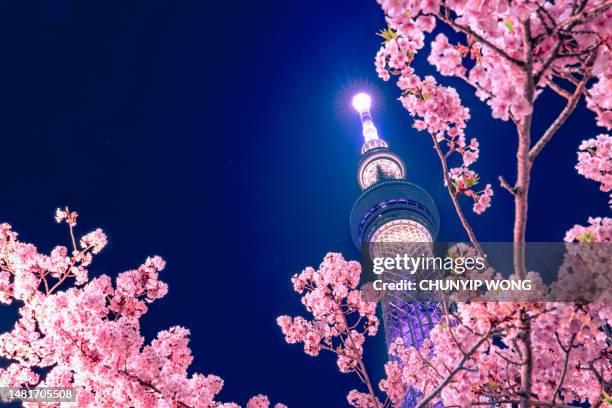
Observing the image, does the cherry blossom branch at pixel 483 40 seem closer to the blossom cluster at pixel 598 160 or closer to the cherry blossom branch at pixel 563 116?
the cherry blossom branch at pixel 563 116

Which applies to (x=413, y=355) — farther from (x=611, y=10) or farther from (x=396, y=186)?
(x=396, y=186)

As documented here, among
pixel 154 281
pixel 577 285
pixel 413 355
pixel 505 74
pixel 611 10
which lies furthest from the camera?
pixel 413 355

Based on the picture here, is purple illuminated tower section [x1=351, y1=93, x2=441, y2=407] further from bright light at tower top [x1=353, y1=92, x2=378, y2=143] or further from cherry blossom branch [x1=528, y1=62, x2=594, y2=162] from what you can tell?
cherry blossom branch [x1=528, y1=62, x2=594, y2=162]

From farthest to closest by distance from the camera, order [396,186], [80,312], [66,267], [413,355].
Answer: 1. [396,186]
2. [413,355]
3. [66,267]
4. [80,312]

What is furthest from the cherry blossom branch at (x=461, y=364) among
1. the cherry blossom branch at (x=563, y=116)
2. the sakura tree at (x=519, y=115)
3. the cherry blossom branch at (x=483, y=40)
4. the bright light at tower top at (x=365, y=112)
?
the bright light at tower top at (x=365, y=112)

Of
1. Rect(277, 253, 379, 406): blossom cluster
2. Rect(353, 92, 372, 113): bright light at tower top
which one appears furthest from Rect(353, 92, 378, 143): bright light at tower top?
Rect(277, 253, 379, 406): blossom cluster

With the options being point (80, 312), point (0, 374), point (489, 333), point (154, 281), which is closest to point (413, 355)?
point (154, 281)

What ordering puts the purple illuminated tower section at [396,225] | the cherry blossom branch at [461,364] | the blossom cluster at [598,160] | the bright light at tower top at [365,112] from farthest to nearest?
1. the bright light at tower top at [365,112]
2. the purple illuminated tower section at [396,225]
3. the blossom cluster at [598,160]
4. the cherry blossom branch at [461,364]
